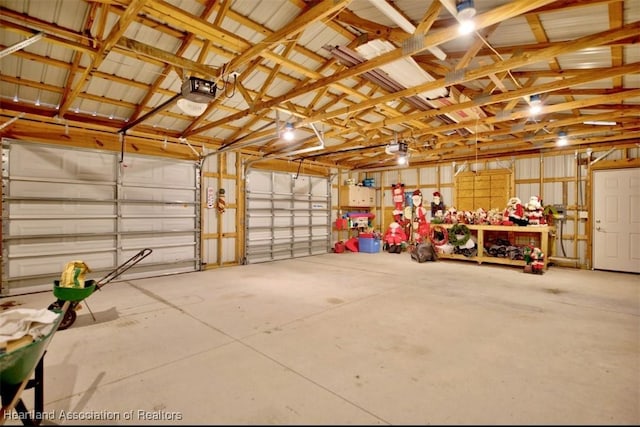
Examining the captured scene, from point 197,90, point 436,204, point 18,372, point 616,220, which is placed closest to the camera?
point 18,372

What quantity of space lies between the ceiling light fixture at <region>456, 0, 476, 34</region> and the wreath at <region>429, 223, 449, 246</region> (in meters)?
6.30

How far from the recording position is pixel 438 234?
855cm

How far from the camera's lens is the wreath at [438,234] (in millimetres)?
8023

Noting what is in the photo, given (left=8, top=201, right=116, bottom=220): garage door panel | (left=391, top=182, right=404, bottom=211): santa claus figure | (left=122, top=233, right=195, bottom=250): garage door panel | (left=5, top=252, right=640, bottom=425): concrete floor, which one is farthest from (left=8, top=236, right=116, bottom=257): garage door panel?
(left=391, top=182, right=404, bottom=211): santa claus figure

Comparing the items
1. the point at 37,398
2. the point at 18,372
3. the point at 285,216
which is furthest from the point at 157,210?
the point at 18,372

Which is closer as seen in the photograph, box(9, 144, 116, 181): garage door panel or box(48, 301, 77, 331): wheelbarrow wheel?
box(48, 301, 77, 331): wheelbarrow wheel

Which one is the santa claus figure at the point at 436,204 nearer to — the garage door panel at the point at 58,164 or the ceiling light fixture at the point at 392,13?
the ceiling light fixture at the point at 392,13

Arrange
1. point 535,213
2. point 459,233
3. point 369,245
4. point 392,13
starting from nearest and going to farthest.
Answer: point 392,13 → point 535,213 → point 459,233 → point 369,245

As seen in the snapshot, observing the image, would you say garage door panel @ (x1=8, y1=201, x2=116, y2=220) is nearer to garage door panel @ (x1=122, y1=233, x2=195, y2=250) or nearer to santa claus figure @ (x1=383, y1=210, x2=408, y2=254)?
garage door panel @ (x1=122, y1=233, x2=195, y2=250)

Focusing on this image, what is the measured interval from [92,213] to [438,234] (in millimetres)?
8285

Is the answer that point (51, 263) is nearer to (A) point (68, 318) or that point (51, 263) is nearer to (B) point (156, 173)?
(B) point (156, 173)

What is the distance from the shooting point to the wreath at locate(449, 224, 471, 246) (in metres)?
7.49

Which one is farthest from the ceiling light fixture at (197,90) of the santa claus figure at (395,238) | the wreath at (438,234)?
the santa claus figure at (395,238)

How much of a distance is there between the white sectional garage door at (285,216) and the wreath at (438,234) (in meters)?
3.24
